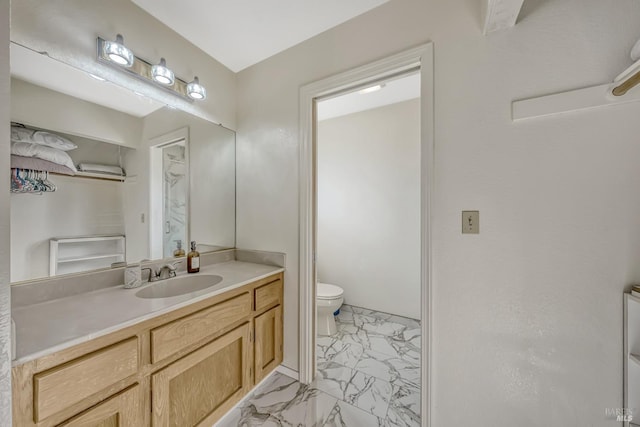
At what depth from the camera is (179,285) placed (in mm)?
1530

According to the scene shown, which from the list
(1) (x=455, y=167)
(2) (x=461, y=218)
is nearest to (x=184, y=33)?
(1) (x=455, y=167)

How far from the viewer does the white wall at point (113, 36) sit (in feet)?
3.47

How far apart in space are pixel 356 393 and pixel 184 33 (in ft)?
8.80

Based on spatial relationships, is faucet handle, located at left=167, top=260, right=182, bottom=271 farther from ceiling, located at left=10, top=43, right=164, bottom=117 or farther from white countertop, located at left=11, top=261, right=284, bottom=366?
ceiling, located at left=10, top=43, right=164, bottom=117

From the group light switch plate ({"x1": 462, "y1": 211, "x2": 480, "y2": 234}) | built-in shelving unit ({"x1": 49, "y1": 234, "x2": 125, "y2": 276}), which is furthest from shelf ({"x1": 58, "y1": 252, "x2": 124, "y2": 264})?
light switch plate ({"x1": 462, "y1": 211, "x2": 480, "y2": 234})

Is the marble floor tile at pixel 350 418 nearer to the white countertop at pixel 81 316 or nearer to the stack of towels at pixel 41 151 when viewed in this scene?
the white countertop at pixel 81 316

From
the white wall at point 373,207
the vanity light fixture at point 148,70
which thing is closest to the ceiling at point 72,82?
the vanity light fixture at point 148,70

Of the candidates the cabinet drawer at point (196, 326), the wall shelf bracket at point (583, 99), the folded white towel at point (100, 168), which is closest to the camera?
the wall shelf bracket at point (583, 99)

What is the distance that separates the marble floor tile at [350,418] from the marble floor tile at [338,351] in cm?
40

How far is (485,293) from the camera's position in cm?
111

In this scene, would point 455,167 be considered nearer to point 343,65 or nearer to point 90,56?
point 343,65

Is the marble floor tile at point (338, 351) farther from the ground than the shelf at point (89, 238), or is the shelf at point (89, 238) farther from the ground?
the shelf at point (89, 238)

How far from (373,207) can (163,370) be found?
7.27 feet

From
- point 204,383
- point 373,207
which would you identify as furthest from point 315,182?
point 204,383
